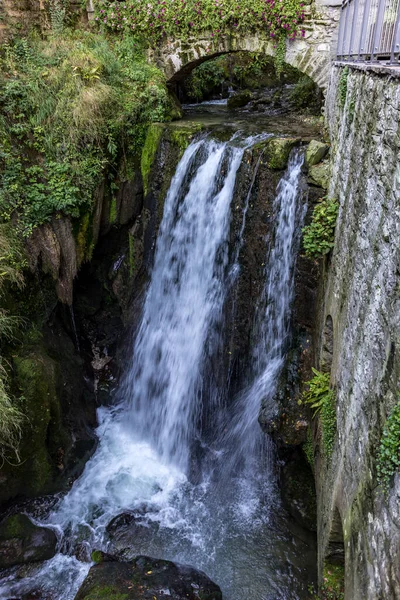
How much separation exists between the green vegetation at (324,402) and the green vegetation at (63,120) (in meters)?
4.73

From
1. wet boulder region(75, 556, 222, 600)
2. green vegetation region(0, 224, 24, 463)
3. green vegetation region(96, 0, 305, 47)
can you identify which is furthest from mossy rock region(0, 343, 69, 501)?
green vegetation region(96, 0, 305, 47)

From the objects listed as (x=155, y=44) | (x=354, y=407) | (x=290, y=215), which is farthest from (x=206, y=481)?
(x=155, y=44)

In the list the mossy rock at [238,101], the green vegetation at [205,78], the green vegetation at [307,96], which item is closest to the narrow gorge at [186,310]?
the green vegetation at [307,96]

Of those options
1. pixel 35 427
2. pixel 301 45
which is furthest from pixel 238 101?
pixel 35 427

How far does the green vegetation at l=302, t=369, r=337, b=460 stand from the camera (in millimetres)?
4492

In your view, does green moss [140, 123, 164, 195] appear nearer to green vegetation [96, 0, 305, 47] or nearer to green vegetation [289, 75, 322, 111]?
green vegetation [96, 0, 305, 47]

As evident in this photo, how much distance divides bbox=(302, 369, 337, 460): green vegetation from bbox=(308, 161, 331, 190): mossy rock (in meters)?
2.47

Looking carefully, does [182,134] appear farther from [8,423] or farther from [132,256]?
[8,423]

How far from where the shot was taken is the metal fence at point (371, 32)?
137 inches

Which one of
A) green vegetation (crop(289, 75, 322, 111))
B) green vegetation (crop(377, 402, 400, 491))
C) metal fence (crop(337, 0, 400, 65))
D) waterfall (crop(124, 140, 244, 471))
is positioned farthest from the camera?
green vegetation (crop(289, 75, 322, 111))

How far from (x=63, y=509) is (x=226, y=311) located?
366cm

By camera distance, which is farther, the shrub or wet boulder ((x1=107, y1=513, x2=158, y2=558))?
wet boulder ((x1=107, y1=513, x2=158, y2=558))

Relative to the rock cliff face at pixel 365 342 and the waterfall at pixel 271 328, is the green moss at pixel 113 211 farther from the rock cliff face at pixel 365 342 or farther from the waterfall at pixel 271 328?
the rock cliff face at pixel 365 342

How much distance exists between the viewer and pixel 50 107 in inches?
295
